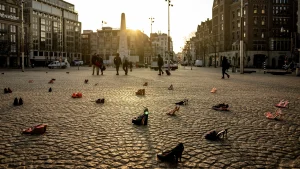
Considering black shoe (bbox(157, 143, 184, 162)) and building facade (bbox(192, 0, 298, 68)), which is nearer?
black shoe (bbox(157, 143, 184, 162))

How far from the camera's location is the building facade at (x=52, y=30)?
99000 millimetres

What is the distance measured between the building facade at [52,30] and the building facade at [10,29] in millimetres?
9453

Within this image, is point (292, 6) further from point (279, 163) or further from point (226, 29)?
point (279, 163)

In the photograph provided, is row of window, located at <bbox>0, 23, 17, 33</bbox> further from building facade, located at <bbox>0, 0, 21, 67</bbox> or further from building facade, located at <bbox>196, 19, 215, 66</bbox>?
building facade, located at <bbox>196, 19, 215, 66</bbox>

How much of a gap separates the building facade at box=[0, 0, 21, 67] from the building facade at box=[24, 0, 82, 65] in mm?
9453

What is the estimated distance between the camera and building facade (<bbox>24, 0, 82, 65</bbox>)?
99.0 meters

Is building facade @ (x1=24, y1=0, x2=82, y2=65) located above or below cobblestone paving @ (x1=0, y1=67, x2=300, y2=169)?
above

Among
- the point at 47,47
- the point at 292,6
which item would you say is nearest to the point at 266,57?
the point at 292,6

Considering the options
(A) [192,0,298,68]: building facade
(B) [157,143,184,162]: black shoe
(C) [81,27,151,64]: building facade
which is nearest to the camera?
(B) [157,143,184,162]: black shoe

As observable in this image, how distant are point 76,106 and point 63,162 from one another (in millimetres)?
4564

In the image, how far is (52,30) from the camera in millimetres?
109000

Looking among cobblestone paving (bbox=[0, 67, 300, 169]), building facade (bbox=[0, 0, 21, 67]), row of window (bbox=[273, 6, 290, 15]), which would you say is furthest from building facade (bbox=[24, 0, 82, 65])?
cobblestone paving (bbox=[0, 67, 300, 169])

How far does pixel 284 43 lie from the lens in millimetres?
Result: 79000

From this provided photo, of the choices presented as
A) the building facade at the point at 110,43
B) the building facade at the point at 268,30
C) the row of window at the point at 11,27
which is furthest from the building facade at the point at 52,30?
the building facade at the point at 268,30
